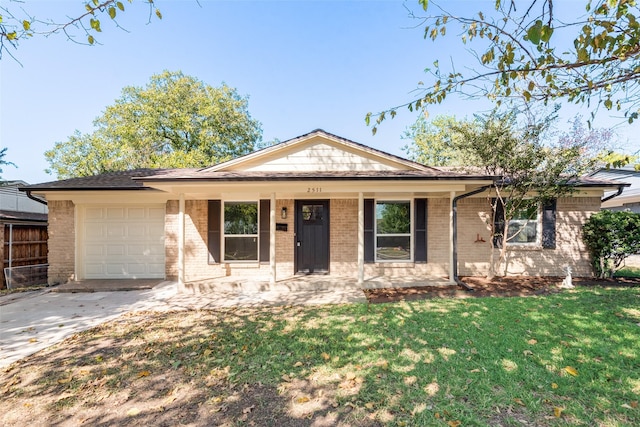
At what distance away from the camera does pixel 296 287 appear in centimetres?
745

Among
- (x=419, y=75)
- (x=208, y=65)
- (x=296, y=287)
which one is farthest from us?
(x=208, y=65)

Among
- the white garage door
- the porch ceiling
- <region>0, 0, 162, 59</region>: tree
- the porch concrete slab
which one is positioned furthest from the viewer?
the white garage door

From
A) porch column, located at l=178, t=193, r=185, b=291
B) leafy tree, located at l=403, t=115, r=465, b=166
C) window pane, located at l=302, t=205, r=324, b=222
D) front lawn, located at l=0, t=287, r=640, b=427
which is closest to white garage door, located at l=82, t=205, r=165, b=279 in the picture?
porch column, located at l=178, t=193, r=185, b=291

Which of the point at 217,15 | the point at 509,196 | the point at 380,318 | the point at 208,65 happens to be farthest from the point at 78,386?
the point at 208,65

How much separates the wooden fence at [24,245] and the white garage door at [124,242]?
8.71 feet

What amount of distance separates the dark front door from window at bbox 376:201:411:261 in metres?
1.73

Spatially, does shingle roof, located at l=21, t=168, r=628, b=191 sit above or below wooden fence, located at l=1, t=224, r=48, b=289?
above

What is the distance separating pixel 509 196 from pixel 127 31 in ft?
30.7

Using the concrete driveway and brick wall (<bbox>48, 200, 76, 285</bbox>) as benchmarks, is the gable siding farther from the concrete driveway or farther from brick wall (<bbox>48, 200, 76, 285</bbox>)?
brick wall (<bbox>48, 200, 76, 285</bbox>)

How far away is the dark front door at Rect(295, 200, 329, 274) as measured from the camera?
873 centimetres

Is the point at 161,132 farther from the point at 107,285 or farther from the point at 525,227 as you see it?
the point at 525,227

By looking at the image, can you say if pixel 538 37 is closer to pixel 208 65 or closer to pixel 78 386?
pixel 78 386

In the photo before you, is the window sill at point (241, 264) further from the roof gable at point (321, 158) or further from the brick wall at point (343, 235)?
the roof gable at point (321, 158)

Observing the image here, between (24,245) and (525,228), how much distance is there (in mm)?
17176
